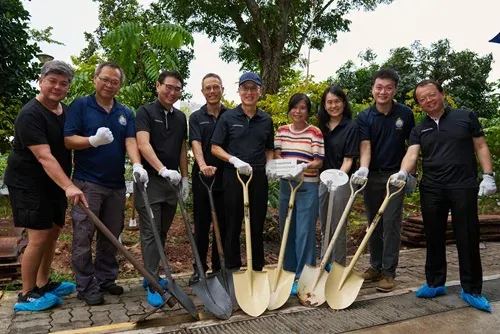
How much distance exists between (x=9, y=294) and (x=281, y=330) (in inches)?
94.6

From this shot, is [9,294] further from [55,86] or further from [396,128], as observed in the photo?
[396,128]

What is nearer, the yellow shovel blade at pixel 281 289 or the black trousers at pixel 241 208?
the yellow shovel blade at pixel 281 289

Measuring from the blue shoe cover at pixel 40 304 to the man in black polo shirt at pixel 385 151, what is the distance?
286 cm

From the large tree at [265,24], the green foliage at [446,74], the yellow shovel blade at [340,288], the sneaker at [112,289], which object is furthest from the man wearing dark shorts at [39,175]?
the green foliage at [446,74]

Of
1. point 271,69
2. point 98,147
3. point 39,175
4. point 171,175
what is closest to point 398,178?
point 171,175

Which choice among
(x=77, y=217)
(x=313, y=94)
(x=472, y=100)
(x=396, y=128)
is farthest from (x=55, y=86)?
(x=472, y=100)

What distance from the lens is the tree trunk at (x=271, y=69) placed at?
10.3 metres

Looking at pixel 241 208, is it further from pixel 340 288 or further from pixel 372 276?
pixel 372 276

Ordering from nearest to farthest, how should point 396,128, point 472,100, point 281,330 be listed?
1. point 281,330
2. point 396,128
3. point 472,100

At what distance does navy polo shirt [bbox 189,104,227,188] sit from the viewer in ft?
12.6

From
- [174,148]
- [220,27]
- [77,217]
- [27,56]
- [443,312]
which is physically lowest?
[443,312]

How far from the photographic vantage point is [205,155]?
392 centimetres

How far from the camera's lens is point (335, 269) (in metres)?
3.50

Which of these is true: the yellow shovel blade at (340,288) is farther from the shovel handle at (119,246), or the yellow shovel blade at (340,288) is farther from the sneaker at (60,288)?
the sneaker at (60,288)
